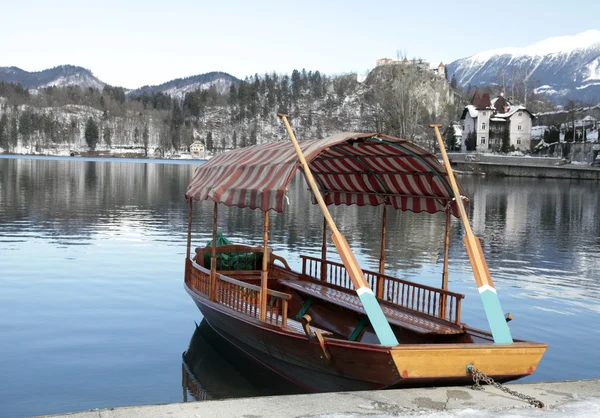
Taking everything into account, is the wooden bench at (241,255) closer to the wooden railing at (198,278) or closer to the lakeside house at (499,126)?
the wooden railing at (198,278)

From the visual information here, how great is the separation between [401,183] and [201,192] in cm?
425

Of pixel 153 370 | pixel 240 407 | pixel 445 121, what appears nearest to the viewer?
pixel 240 407

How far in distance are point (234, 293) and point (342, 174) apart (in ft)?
14.2

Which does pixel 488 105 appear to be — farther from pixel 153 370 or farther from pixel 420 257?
pixel 153 370

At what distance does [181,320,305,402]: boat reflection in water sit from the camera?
37.4ft

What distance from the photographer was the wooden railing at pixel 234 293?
1183 cm

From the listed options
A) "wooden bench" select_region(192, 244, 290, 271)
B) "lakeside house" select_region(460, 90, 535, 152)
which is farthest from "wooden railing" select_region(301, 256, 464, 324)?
"lakeside house" select_region(460, 90, 535, 152)

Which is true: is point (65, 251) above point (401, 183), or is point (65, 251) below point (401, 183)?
below

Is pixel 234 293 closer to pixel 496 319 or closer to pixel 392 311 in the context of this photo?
pixel 392 311

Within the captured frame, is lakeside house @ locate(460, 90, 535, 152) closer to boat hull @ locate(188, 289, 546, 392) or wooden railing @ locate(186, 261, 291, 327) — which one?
wooden railing @ locate(186, 261, 291, 327)

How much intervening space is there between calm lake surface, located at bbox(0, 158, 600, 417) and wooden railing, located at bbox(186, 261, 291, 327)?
3.92ft

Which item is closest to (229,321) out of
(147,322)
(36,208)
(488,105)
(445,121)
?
(147,322)

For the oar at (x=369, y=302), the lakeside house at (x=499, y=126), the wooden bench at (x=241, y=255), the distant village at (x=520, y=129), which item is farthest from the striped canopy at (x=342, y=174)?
the lakeside house at (x=499, y=126)

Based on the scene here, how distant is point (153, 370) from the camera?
487 inches
